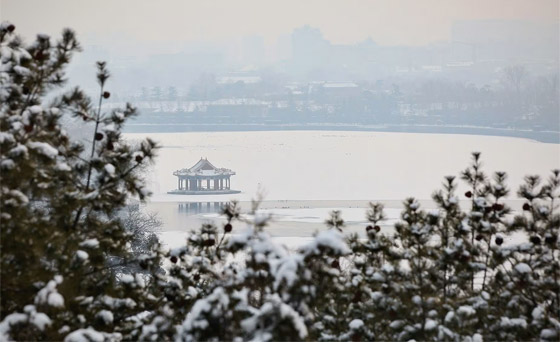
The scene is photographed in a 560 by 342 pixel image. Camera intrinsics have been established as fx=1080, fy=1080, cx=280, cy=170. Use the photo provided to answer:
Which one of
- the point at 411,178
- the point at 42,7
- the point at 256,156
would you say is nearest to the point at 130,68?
the point at 42,7

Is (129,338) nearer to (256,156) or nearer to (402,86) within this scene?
(256,156)

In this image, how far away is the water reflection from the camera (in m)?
41.1

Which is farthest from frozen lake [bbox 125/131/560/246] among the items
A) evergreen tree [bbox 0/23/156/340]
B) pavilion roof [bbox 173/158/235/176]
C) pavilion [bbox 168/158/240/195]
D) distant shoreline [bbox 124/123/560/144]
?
evergreen tree [bbox 0/23/156/340]

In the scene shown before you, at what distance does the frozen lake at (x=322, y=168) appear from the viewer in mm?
37250

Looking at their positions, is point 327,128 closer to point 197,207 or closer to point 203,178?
point 203,178

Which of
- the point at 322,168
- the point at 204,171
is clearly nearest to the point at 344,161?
the point at 322,168

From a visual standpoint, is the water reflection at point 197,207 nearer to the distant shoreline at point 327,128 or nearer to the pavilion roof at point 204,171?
the pavilion roof at point 204,171

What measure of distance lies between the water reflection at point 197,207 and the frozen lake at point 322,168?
40mm

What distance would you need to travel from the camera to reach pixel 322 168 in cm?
6066

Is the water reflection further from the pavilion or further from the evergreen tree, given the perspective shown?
the evergreen tree

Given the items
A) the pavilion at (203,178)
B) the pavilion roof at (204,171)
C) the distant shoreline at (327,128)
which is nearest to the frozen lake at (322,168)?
the pavilion at (203,178)

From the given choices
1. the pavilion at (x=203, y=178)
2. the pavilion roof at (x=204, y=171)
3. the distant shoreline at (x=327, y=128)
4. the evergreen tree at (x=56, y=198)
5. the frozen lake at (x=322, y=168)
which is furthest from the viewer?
the distant shoreline at (x=327, y=128)

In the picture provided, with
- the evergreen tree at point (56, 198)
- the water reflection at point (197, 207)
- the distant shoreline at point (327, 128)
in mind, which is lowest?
the water reflection at point (197, 207)

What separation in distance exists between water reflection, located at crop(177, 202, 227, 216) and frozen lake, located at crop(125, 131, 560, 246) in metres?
0.04
